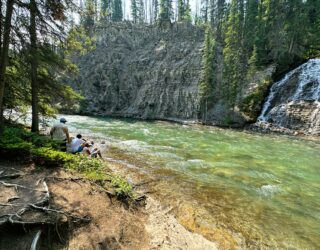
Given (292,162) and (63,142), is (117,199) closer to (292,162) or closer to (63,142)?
(63,142)

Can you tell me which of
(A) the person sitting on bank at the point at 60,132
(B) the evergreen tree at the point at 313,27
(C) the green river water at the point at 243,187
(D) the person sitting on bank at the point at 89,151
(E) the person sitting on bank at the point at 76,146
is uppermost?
(B) the evergreen tree at the point at 313,27

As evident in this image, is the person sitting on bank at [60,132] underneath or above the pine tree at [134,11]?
underneath

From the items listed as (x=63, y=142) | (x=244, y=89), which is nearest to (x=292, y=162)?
(x=63, y=142)

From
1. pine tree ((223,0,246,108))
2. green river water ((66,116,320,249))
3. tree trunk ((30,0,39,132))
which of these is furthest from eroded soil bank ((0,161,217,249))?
pine tree ((223,0,246,108))

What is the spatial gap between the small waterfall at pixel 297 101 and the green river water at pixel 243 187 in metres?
13.9

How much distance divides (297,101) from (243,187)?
27.6 meters

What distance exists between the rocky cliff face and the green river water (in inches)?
1117

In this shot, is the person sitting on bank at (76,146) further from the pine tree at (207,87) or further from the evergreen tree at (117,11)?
the evergreen tree at (117,11)

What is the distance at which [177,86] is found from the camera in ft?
165

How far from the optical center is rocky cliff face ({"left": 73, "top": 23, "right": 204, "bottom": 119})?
48688 mm

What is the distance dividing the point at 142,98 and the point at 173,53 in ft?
46.9

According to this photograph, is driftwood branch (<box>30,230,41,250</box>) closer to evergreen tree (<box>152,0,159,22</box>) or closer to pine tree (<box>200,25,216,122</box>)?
pine tree (<box>200,25,216,122</box>)

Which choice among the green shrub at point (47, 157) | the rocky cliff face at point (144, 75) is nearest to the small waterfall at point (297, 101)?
the rocky cliff face at point (144, 75)

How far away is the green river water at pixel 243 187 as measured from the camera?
285 inches
